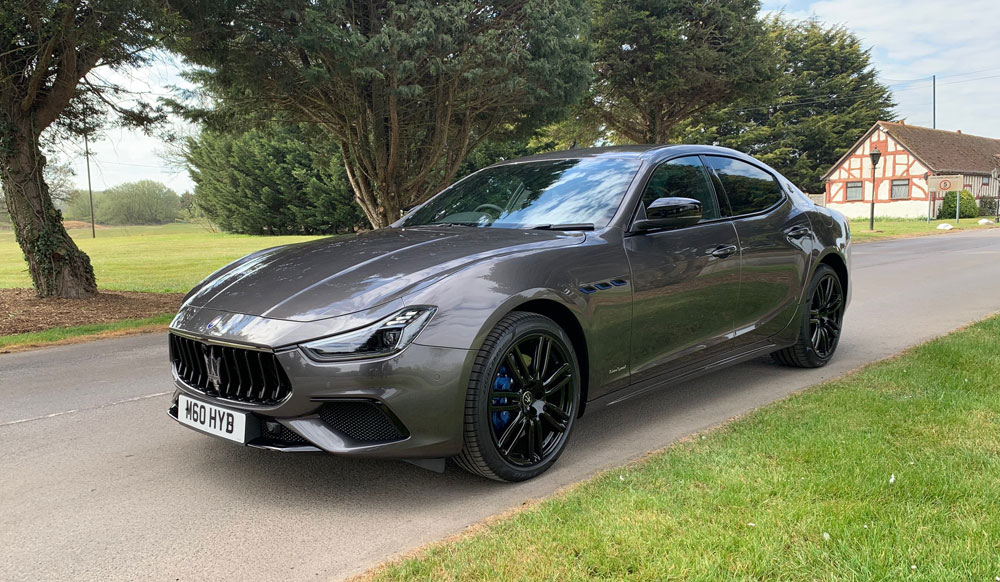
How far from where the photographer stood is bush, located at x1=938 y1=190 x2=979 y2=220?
47156 millimetres

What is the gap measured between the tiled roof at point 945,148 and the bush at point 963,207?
8.05 feet

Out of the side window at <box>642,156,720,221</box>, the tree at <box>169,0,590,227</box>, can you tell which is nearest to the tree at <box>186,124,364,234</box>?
the tree at <box>169,0,590,227</box>

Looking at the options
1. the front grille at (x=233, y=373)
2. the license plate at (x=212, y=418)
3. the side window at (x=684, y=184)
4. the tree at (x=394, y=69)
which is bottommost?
the license plate at (x=212, y=418)

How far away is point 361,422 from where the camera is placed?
3.00 metres

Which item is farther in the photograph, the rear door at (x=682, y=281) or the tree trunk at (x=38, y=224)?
the tree trunk at (x=38, y=224)

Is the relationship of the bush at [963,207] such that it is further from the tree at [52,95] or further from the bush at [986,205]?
the tree at [52,95]

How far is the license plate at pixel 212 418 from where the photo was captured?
10.2ft

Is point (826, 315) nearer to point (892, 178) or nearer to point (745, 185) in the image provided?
point (745, 185)

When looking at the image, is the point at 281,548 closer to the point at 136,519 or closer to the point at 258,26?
the point at 136,519

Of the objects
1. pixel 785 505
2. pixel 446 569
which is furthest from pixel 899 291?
pixel 446 569

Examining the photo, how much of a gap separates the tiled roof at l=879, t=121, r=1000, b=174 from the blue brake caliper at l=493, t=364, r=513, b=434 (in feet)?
181

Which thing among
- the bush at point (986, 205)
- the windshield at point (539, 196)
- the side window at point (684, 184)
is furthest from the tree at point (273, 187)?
the bush at point (986, 205)

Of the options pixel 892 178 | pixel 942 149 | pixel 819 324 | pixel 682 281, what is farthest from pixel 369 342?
pixel 942 149

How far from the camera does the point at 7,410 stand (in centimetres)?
501
